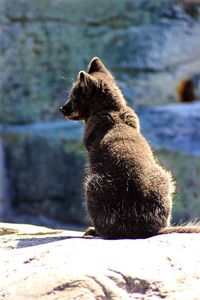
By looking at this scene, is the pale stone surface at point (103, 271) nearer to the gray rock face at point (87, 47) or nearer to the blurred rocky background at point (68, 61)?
the blurred rocky background at point (68, 61)

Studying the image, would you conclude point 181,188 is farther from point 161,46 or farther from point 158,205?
point 158,205

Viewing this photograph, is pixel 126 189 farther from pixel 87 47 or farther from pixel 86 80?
pixel 87 47

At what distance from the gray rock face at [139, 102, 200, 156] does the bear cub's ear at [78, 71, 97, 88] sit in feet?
17.6

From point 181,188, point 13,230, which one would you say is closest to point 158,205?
point 13,230

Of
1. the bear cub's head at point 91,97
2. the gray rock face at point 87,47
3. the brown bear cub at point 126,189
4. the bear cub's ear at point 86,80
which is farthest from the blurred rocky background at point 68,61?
the brown bear cub at point 126,189

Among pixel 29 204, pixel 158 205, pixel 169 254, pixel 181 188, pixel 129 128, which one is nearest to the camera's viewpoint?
pixel 169 254

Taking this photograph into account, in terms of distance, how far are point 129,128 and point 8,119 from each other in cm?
713

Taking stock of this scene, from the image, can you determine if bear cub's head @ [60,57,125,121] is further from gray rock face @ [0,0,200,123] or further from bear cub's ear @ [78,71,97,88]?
gray rock face @ [0,0,200,123]

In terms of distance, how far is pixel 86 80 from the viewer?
601 cm

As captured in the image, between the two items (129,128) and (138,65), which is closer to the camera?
(129,128)

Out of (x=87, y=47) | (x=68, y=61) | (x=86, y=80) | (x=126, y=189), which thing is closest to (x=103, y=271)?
(x=126, y=189)

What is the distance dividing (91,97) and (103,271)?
2.16 metres

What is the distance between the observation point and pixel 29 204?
40.4ft

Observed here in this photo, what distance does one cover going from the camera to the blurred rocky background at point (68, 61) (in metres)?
12.4
